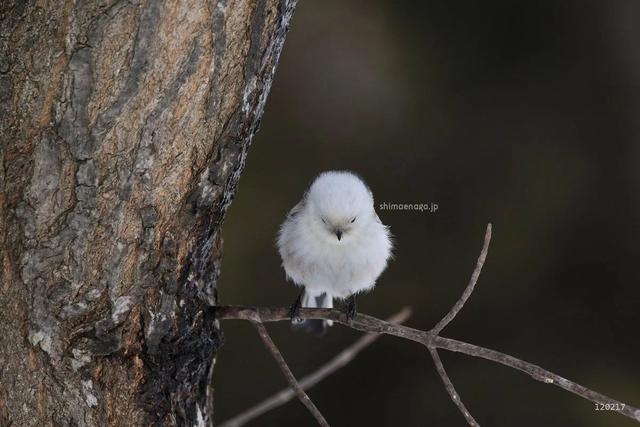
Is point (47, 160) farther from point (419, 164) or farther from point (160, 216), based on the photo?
point (419, 164)

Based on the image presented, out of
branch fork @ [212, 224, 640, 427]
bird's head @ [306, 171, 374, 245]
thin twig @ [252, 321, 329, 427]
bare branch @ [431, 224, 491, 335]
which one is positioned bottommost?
thin twig @ [252, 321, 329, 427]

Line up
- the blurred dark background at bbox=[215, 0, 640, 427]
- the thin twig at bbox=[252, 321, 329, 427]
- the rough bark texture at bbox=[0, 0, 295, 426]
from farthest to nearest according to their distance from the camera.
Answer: the blurred dark background at bbox=[215, 0, 640, 427] → the thin twig at bbox=[252, 321, 329, 427] → the rough bark texture at bbox=[0, 0, 295, 426]

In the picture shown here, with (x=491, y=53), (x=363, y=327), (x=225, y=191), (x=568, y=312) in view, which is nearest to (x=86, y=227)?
(x=225, y=191)

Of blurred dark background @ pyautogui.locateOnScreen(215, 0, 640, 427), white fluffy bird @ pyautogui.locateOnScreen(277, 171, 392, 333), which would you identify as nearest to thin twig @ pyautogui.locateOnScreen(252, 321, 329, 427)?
white fluffy bird @ pyautogui.locateOnScreen(277, 171, 392, 333)

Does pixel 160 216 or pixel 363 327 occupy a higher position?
pixel 160 216

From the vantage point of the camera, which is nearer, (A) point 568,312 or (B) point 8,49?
(B) point 8,49

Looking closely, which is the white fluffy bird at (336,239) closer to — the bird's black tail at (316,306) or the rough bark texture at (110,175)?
the bird's black tail at (316,306)

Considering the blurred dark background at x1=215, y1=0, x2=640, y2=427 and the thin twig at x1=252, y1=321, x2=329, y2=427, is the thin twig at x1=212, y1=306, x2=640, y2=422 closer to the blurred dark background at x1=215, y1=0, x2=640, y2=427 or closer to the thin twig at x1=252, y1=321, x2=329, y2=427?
the thin twig at x1=252, y1=321, x2=329, y2=427
